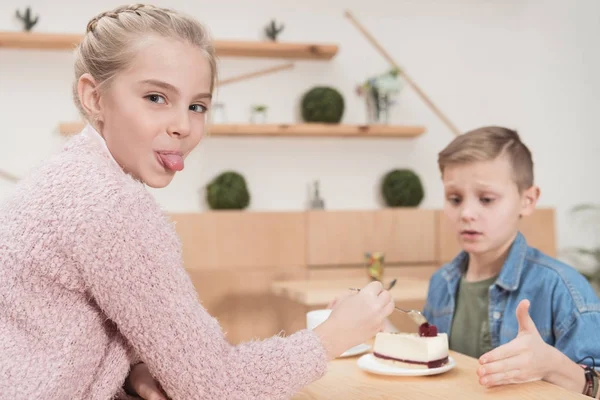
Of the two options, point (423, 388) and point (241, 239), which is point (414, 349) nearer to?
point (423, 388)

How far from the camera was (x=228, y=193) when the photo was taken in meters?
4.24

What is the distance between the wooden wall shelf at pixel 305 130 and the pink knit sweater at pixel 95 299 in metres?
3.27

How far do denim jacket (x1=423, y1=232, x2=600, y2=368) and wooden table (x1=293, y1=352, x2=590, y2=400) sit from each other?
0.93 feet

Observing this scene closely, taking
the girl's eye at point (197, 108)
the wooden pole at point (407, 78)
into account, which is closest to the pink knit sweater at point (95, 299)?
the girl's eye at point (197, 108)

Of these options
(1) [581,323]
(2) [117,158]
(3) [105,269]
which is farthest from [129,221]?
(1) [581,323]

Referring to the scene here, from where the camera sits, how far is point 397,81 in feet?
14.7

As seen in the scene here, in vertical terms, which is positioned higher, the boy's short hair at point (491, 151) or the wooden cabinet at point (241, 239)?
the boy's short hair at point (491, 151)

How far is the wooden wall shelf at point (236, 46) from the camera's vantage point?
13.4 ft

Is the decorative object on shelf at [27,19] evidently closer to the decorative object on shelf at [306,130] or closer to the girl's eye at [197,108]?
the decorative object on shelf at [306,130]

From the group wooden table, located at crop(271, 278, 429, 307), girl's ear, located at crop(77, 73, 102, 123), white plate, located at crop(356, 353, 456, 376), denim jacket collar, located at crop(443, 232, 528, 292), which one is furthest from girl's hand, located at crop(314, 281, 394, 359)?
wooden table, located at crop(271, 278, 429, 307)

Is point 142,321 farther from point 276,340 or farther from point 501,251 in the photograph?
point 501,251

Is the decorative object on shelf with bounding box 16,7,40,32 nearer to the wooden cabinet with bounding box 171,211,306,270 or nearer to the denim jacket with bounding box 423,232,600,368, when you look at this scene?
the wooden cabinet with bounding box 171,211,306,270

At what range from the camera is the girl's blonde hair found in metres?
1.08

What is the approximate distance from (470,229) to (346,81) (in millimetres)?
3071
